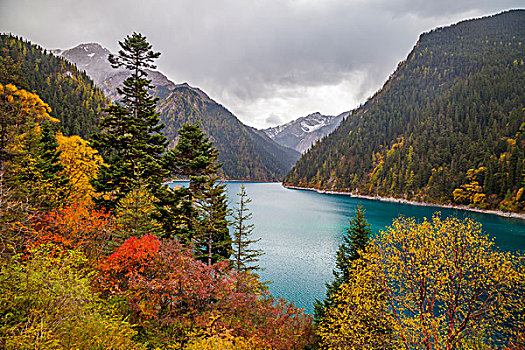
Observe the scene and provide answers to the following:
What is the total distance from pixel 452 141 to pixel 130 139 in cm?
14490

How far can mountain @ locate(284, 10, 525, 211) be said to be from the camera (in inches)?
3403

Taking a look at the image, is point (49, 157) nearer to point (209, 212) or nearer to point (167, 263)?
point (209, 212)

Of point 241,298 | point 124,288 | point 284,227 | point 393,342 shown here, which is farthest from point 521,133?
point 124,288

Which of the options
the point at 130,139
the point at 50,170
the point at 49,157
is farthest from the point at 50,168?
the point at 130,139

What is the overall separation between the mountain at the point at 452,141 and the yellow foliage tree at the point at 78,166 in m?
105

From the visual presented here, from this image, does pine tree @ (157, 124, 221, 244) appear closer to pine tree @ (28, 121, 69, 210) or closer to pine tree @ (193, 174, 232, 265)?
pine tree @ (193, 174, 232, 265)

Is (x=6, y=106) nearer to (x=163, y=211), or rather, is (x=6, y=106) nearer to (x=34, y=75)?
(x=163, y=211)

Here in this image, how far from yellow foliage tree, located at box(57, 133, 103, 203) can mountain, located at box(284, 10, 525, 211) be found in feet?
344

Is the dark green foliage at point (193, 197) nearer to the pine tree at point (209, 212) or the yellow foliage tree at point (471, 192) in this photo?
the pine tree at point (209, 212)

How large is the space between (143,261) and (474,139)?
146 metres

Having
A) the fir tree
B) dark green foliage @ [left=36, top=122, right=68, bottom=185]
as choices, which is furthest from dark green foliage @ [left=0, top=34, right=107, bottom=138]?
the fir tree

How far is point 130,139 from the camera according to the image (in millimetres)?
22141

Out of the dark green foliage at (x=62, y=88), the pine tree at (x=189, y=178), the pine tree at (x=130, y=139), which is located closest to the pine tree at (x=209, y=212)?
the pine tree at (x=189, y=178)

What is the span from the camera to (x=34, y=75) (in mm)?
105562
